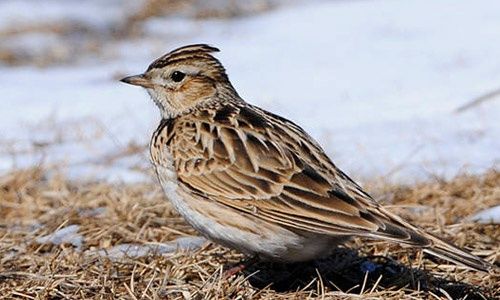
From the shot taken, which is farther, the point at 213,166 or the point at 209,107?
the point at 209,107

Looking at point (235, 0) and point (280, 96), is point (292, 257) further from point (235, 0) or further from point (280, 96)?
point (235, 0)

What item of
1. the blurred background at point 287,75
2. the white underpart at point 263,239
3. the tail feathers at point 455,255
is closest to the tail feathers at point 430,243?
A: the tail feathers at point 455,255

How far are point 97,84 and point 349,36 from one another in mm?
2967

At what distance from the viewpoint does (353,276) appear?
6.11 m

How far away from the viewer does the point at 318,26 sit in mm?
13453

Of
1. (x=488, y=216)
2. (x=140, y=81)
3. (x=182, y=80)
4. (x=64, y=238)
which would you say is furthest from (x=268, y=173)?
(x=488, y=216)

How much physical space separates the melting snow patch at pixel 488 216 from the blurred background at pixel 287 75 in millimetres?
1028

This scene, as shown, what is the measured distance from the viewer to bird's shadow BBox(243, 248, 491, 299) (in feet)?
19.2

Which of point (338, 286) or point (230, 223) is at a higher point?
point (230, 223)

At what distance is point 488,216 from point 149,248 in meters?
2.10

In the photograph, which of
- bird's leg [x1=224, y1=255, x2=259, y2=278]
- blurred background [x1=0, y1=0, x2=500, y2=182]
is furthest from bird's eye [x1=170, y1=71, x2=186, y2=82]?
blurred background [x1=0, y1=0, x2=500, y2=182]

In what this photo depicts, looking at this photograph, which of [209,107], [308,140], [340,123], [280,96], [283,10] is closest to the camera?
[308,140]

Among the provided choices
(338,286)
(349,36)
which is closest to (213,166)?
(338,286)

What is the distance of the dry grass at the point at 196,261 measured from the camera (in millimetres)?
5676
